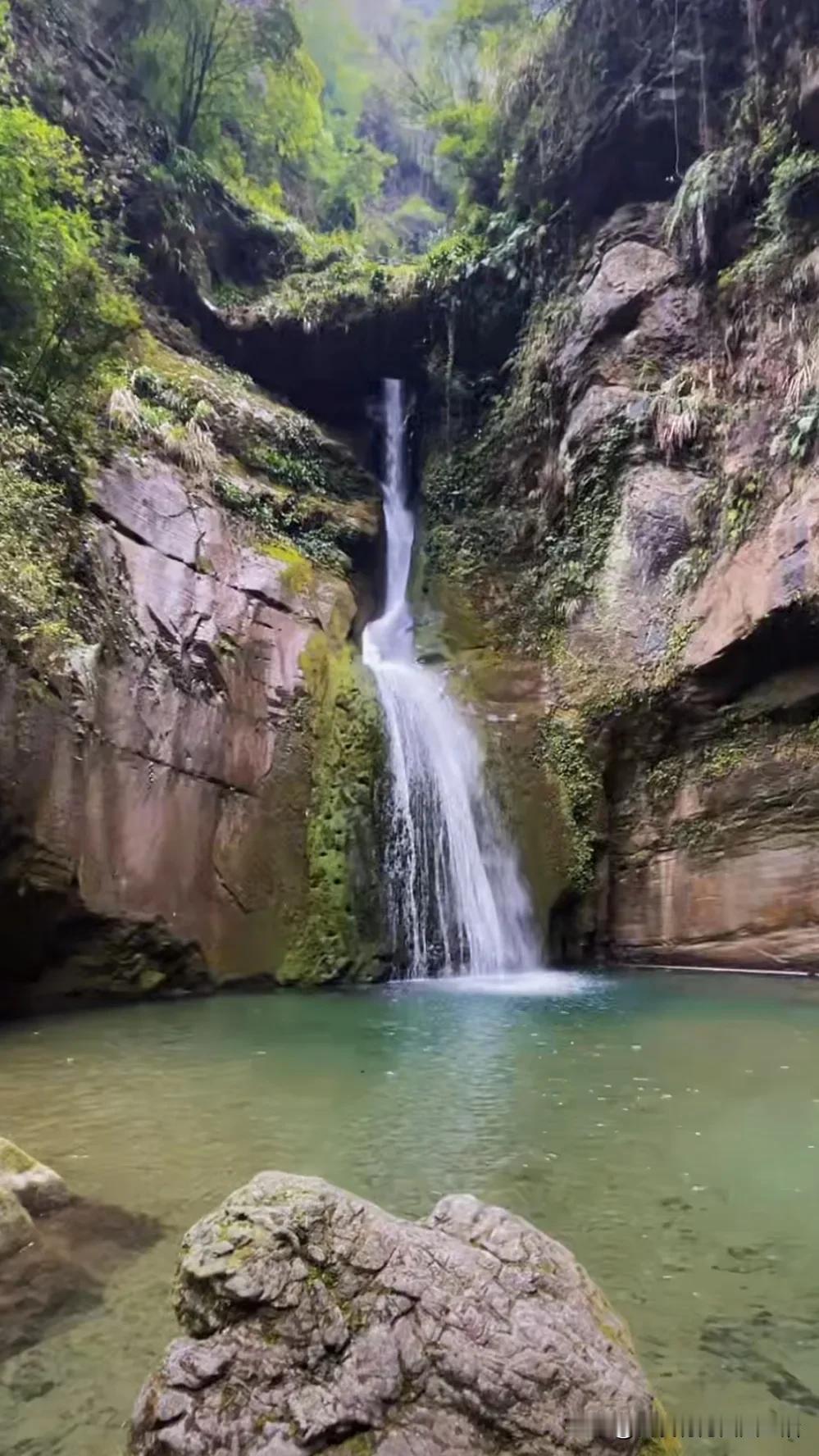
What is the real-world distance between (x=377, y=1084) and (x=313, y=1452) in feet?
12.7

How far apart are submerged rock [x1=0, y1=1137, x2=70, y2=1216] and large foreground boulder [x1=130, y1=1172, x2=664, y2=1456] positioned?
1.49 m

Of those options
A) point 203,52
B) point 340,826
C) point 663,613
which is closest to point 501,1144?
point 340,826

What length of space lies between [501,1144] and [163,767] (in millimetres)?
7044

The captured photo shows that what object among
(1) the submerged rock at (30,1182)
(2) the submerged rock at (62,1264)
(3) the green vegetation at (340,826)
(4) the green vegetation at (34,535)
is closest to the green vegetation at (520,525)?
(3) the green vegetation at (340,826)

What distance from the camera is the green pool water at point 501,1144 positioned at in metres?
2.52

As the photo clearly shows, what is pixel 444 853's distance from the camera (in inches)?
478

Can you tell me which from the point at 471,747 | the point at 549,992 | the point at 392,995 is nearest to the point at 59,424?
the point at 471,747

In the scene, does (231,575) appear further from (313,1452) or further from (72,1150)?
(313,1452)

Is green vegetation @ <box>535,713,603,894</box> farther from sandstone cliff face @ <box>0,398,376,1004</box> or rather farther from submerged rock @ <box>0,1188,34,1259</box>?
submerged rock @ <box>0,1188,34,1259</box>

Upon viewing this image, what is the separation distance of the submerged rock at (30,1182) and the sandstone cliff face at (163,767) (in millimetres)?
5307

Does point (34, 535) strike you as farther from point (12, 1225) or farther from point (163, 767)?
point (12, 1225)

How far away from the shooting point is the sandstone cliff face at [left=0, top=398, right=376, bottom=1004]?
8992 millimetres

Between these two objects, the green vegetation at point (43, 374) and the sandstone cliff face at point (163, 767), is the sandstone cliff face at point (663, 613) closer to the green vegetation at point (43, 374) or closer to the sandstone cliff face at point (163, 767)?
the sandstone cliff face at point (163, 767)

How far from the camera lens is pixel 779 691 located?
1145cm
